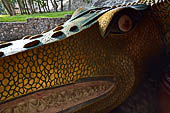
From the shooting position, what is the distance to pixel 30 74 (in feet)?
1.94

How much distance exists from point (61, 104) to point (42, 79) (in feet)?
0.54

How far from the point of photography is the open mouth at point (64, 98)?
593 mm

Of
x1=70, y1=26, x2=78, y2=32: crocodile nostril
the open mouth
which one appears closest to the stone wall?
x1=70, y1=26, x2=78, y2=32: crocodile nostril

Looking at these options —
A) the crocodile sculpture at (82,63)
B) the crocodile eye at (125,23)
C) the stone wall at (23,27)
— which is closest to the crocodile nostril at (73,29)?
the crocodile sculpture at (82,63)

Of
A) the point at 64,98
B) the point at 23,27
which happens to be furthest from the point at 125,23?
the point at 23,27

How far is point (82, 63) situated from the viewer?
0.70 m

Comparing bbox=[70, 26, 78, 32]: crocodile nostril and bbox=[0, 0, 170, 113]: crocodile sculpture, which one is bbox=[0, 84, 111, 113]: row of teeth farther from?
bbox=[70, 26, 78, 32]: crocodile nostril

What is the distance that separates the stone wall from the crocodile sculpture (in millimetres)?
5654

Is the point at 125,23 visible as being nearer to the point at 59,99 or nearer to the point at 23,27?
the point at 59,99

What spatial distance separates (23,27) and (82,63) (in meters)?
6.73

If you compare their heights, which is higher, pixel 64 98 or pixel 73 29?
pixel 73 29

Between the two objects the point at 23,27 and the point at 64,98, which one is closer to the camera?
the point at 64,98

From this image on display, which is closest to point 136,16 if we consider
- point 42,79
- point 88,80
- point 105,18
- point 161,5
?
point 105,18

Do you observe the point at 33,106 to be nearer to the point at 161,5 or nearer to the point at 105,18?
the point at 105,18
